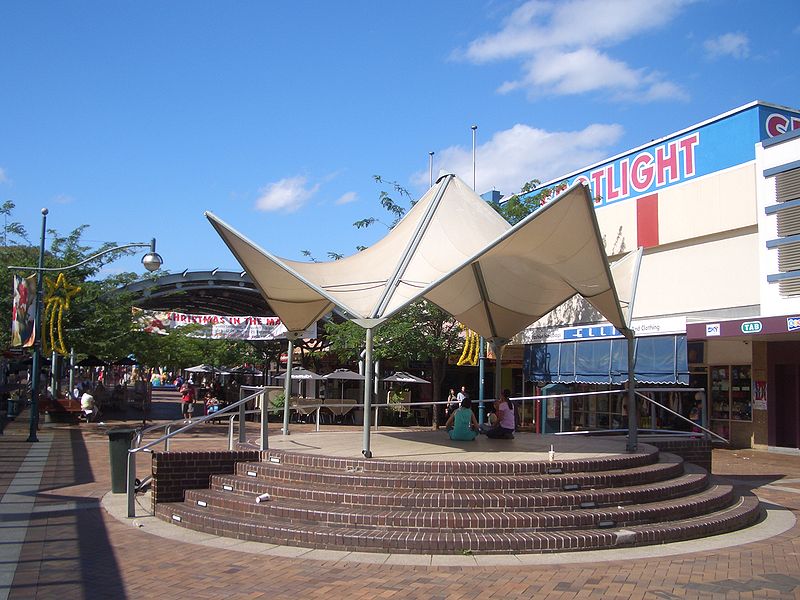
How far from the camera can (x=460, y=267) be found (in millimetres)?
9875

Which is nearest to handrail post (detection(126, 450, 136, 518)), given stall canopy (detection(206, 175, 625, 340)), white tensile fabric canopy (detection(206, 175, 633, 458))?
white tensile fabric canopy (detection(206, 175, 633, 458))

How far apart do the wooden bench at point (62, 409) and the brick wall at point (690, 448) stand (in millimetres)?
21421

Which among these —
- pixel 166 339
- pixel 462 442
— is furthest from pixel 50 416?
pixel 462 442

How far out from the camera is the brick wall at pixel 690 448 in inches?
532

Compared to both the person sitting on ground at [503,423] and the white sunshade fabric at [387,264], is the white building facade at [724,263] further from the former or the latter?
the white sunshade fabric at [387,264]

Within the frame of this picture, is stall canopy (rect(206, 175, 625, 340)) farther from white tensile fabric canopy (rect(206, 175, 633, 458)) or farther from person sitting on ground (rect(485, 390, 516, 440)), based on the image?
person sitting on ground (rect(485, 390, 516, 440))

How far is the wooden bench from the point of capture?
2688cm

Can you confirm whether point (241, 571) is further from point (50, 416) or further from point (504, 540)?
point (50, 416)

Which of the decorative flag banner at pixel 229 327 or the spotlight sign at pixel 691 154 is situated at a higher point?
the spotlight sign at pixel 691 154

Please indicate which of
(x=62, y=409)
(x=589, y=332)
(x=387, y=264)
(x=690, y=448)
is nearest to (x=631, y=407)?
(x=690, y=448)

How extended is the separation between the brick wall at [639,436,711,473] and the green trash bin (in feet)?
30.3

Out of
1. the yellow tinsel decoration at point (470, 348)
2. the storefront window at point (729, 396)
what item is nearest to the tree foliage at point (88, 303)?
the yellow tinsel decoration at point (470, 348)

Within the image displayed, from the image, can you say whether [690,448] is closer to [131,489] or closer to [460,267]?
[460,267]

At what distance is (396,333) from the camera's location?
2577 centimetres
